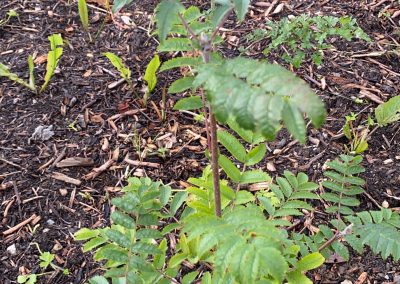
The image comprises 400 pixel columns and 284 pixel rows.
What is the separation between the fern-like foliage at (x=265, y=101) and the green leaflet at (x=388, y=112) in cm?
148

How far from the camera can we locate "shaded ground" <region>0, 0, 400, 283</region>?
6.89ft

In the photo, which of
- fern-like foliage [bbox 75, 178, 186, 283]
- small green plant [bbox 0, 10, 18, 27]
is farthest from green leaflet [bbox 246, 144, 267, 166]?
small green plant [bbox 0, 10, 18, 27]

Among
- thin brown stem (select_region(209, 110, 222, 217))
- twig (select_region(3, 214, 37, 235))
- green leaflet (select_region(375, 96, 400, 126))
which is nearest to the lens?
thin brown stem (select_region(209, 110, 222, 217))

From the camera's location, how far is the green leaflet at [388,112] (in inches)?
87.3

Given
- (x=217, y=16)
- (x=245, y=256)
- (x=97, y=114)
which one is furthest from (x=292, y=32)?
(x=245, y=256)

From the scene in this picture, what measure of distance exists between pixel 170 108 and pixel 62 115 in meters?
0.49

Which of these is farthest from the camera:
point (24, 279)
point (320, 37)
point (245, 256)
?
point (320, 37)

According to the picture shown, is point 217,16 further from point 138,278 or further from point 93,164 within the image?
point 93,164

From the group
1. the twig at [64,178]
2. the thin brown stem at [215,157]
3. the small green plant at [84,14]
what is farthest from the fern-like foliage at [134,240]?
the small green plant at [84,14]

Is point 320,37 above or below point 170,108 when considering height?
above

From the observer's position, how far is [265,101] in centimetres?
83

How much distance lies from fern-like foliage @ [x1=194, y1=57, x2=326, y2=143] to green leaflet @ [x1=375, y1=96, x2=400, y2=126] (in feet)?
4.85

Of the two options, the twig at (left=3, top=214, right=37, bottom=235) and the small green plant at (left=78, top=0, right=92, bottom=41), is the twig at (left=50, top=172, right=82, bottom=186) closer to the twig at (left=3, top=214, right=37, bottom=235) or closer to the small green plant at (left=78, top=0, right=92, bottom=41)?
the twig at (left=3, top=214, right=37, bottom=235)

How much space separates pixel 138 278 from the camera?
137 cm
